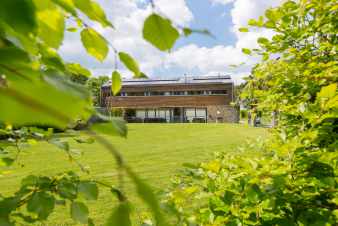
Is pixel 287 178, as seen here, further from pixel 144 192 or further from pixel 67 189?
pixel 144 192

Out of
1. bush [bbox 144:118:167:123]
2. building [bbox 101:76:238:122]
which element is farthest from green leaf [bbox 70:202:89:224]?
bush [bbox 144:118:167:123]

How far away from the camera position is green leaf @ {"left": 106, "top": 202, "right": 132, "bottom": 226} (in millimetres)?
319

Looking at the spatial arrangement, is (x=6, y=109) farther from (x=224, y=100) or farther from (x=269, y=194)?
(x=224, y=100)

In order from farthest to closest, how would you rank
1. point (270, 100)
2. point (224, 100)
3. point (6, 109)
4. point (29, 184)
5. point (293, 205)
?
point (224, 100) < point (270, 100) < point (293, 205) < point (29, 184) < point (6, 109)

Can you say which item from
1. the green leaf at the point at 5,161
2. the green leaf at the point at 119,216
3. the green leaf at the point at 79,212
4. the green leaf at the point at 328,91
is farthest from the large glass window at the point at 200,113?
the green leaf at the point at 119,216

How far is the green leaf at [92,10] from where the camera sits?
1.79 feet

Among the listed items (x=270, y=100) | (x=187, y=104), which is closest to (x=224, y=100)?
(x=187, y=104)

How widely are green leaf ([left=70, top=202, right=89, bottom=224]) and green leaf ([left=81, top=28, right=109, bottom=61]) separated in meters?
0.47

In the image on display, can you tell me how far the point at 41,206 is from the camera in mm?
928

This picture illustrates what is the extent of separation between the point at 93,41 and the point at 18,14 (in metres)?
0.37

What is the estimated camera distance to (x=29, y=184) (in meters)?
1.17

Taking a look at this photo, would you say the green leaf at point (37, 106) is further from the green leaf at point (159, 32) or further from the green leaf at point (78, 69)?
the green leaf at point (78, 69)

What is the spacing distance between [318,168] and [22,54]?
146 centimetres

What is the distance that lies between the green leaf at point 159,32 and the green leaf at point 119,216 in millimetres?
233
